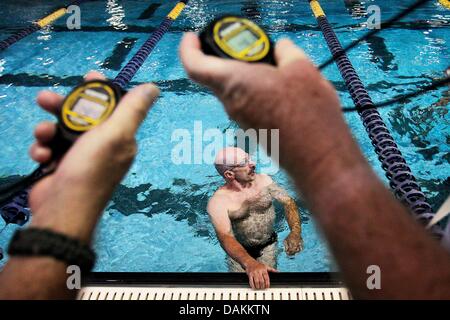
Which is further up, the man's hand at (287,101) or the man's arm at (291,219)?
the man's hand at (287,101)

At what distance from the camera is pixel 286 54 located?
2.89 feet

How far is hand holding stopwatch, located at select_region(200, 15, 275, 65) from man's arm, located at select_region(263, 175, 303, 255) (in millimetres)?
2053

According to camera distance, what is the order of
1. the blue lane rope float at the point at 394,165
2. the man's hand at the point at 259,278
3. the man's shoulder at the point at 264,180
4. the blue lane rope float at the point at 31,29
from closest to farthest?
1. the man's hand at the point at 259,278
2. the blue lane rope float at the point at 394,165
3. the man's shoulder at the point at 264,180
4. the blue lane rope float at the point at 31,29

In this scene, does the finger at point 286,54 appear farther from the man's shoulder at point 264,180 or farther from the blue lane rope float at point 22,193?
the man's shoulder at point 264,180

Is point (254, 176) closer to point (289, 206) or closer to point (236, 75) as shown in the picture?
point (289, 206)

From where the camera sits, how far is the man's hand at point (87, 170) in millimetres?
778

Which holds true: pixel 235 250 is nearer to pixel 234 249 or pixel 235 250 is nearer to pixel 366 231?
pixel 234 249

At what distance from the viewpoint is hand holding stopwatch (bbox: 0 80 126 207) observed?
3.22ft

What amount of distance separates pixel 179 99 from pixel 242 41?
4.21 meters

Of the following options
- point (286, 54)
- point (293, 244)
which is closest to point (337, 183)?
point (286, 54)

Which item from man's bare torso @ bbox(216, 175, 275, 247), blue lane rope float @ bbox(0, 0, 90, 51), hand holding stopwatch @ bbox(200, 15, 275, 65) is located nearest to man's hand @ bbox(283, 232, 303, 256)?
man's bare torso @ bbox(216, 175, 275, 247)

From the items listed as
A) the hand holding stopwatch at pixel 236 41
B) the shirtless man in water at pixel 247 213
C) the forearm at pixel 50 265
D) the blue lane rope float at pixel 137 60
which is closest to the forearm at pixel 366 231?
the hand holding stopwatch at pixel 236 41

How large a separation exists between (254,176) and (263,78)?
2.37 meters
